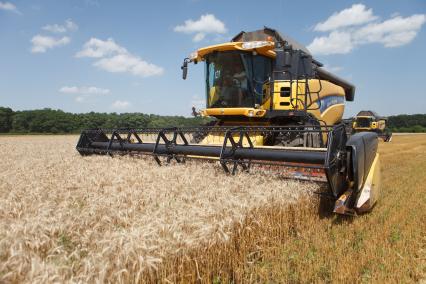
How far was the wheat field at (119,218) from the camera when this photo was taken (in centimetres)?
163

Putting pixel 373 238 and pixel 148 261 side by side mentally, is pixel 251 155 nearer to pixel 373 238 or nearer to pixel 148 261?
pixel 373 238

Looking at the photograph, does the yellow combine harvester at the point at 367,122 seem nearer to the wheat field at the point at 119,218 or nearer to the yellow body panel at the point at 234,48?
the yellow body panel at the point at 234,48

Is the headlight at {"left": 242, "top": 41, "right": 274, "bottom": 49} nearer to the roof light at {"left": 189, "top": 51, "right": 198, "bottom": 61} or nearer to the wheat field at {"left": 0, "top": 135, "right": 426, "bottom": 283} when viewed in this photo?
the roof light at {"left": 189, "top": 51, "right": 198, "bottom": 61}

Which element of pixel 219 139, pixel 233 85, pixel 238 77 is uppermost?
pixel 238 77

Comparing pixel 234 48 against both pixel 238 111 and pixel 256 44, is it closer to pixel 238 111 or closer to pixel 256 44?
pixel 256 44

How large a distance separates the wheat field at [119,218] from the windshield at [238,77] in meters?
2.05

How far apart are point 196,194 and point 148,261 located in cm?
142

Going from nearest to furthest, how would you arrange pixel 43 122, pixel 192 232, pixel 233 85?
pixel 192 232 → pixel 233 85 → pixel 43 122

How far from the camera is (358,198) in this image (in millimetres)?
3578

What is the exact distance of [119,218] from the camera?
7.54 ft

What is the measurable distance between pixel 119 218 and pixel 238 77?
13.4 feet

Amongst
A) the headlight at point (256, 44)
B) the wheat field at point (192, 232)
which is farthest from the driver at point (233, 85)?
the wheat field at point (192, 232)

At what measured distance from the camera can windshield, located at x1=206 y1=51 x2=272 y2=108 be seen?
577cm

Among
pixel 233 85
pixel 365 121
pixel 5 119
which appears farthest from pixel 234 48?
pixel 5 119
